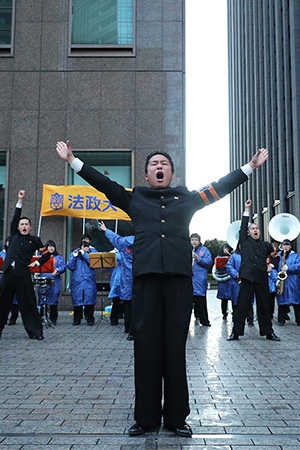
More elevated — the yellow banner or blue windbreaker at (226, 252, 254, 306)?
the yellow banner

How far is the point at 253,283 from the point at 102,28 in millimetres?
10595

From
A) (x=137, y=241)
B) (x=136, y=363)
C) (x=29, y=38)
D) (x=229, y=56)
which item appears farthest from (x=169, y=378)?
(x=229, y=56)

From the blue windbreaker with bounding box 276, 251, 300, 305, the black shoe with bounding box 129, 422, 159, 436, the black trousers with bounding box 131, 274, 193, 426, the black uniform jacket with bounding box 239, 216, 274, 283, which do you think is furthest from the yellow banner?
the black shoe with bounding box 129, 422, 159, 436

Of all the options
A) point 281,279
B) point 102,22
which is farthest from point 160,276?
point 102,22

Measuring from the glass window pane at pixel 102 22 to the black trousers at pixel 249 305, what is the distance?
31.9ft

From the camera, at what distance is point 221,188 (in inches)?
169

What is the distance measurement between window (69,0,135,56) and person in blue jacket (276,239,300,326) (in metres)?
7.77

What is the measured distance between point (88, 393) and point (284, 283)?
8235 mm

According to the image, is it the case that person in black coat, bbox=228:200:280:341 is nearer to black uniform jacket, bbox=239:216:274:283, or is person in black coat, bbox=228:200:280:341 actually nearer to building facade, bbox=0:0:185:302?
black uniform jacket, bbox=239:216:274:283

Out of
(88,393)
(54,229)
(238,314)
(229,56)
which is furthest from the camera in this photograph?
(229,56)

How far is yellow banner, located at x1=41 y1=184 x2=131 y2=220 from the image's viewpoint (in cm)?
1435

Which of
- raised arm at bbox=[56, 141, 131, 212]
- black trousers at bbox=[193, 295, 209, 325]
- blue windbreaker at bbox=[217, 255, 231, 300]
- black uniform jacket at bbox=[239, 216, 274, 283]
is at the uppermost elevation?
raised arm at bbox=[56, 141, 131, 212]

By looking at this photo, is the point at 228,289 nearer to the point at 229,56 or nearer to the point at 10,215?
the point at 10,215

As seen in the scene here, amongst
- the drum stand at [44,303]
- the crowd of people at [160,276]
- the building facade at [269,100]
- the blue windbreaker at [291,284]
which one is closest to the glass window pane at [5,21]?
the drum stand at [44,303]
